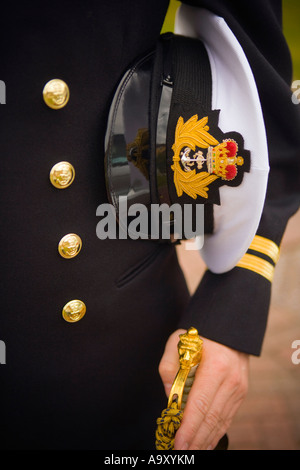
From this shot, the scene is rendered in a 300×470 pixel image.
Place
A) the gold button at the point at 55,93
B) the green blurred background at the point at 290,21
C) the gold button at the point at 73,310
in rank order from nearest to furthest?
1. the gold button at the point at 55,93
2. the gold button at the point at 73,310
3. the green blurred background at the point at 290,21

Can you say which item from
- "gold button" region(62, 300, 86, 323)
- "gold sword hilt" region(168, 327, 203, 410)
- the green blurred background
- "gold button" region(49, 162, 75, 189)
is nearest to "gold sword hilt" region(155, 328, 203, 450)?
"gold sword hilt" region(168, 327, 203, 410)

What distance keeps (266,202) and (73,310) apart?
1.25 feet

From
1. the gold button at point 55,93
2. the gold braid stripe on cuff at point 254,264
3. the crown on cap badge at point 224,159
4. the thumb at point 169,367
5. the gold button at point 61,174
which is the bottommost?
the thumb at point 169,367

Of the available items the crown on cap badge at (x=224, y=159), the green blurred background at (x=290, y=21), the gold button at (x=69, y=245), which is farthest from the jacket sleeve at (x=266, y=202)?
the green blurred background at (x=290, y=21)

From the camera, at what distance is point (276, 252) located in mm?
712

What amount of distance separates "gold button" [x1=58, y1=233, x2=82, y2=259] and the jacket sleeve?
0.24 metres

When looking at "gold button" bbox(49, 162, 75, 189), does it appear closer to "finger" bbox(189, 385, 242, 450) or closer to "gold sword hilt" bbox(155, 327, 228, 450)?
"gold sword hilt" bbox(155, 327, 228, 450)

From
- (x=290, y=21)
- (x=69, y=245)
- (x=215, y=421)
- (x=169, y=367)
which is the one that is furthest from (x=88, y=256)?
(x=290, y=21)

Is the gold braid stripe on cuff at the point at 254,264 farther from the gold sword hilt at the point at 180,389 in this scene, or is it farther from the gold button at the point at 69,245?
the gold button at the point at 69,245

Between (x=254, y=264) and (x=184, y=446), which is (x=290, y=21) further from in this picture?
(x=184, y=446)

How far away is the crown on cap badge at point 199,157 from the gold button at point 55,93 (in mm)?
166

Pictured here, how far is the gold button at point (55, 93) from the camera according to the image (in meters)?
0.50

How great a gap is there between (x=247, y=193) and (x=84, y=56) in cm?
31

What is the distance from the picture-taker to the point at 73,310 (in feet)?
2.02
